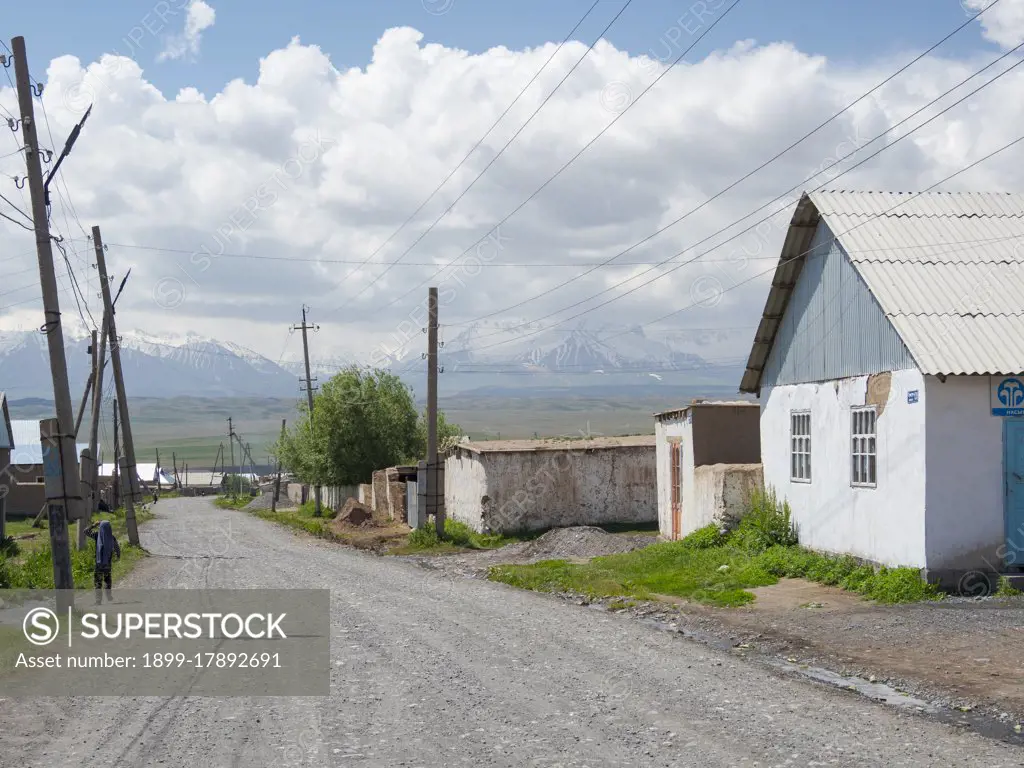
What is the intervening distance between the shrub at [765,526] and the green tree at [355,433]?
119ft

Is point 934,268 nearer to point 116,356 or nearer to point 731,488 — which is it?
point 731,488

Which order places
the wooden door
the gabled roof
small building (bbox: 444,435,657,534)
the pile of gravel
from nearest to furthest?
1. the gabled roof
2. the wooden door
3. the pile of gravel
4. small building (bbox: 444,435,657,534)

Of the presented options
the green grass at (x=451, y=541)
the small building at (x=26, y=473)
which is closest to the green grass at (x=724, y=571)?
the green grass at (x=451, y=541)

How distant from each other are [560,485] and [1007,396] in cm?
1994

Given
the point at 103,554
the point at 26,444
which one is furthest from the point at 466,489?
the point at 26,444

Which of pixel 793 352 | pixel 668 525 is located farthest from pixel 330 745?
pixel 668 525

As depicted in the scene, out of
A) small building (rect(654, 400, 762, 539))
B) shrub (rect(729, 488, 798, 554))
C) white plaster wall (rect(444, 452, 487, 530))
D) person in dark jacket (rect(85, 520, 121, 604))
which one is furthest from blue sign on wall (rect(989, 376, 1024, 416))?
white plaster wall (rect(444, 452, 487, 530))

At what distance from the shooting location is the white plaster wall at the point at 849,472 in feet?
52.3

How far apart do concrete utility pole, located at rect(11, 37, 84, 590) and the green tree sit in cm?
3977

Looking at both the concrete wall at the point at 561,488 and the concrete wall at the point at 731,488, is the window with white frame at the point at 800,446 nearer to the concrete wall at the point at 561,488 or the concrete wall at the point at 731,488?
the concrete wall at the point at 731,488

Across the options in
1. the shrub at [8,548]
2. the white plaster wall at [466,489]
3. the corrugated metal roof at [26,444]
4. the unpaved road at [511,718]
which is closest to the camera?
the unpaved road at [511,718]

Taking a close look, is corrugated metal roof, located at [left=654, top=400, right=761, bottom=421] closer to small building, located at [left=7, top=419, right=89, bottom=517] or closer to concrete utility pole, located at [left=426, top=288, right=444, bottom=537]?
concrete utility pole, located at [left=426, top=288, right=444, bottom=537]

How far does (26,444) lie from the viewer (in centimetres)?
6862

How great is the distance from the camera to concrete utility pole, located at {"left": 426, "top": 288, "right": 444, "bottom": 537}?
105 ft
